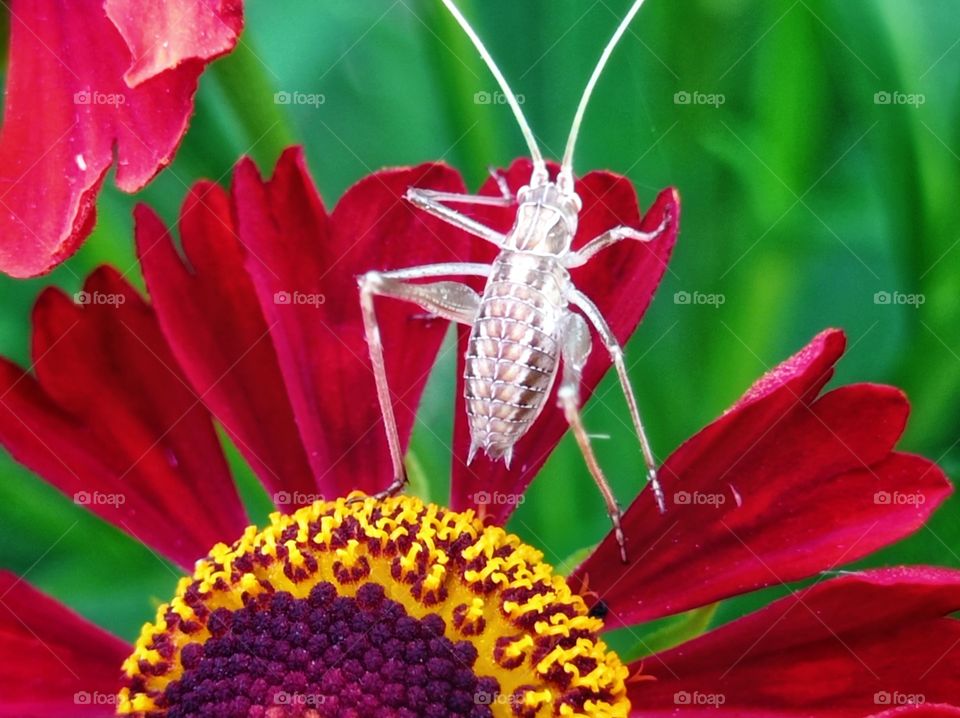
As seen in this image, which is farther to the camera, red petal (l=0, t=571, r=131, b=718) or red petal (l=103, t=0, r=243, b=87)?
red petal (l=0, t=571, r=131, b=718)

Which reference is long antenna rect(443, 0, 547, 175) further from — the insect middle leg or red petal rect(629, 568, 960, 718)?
red petal rect(629, 568, 960, 718)

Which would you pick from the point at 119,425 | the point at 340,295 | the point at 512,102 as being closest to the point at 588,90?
the point at 512,102

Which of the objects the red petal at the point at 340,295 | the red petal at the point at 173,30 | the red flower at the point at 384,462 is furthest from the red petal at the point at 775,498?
the red petal at the point at 173,30

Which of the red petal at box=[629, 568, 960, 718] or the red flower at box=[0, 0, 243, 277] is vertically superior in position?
the red flower at box=[0, 0, 243, 277]

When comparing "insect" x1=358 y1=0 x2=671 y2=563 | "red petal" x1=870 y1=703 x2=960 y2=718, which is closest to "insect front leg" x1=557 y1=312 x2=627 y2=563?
"insect" x1=358 y1=0 x2=671 y2=563

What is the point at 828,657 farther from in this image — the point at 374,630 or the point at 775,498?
the point at 374,630

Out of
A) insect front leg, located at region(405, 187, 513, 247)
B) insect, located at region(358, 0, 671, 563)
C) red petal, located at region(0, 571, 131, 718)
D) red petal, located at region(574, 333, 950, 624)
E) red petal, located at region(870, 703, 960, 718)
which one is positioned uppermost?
insect front leg, located at region(405, 187, 513, 247)

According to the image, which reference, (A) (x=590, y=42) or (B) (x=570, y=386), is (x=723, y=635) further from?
(A) (x=590, y=42)
